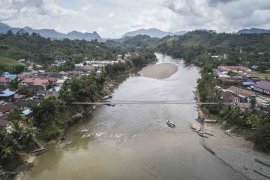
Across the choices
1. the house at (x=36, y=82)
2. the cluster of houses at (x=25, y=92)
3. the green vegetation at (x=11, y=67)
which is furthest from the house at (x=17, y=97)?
the green vegetation at (x=11, y=67)

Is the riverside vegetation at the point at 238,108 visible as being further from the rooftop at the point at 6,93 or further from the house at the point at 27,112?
the rooftop at the point at 6,93

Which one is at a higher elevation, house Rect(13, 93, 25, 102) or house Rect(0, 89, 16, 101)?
house Rect(0, 89, 16, 101)

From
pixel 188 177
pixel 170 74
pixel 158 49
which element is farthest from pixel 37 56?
pixel 158 49

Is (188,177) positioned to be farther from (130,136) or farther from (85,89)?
(85,89)

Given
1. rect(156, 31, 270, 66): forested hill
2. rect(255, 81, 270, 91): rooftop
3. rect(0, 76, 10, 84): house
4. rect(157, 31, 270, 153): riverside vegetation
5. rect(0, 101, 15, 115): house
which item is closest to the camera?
rect(157, 31, 270, 153): riverside vegetation

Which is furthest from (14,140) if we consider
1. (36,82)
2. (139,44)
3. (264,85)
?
(139,44)

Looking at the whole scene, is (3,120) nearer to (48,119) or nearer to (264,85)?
(48,119)

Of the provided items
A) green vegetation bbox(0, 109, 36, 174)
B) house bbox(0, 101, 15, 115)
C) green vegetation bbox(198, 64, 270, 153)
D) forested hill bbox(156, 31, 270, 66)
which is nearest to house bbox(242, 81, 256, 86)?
green vegetation bbox(198, 64, 270, 153)

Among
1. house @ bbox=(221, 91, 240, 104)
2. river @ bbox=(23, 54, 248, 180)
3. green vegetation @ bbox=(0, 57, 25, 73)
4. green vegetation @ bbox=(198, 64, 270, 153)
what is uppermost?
green vegetation @ bbox=(0, 57, 25, 73)

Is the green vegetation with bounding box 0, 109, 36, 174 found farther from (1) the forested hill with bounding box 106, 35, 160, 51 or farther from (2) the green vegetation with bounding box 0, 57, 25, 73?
(1) the forested hill with bounding box 106, 35, 160, 51
